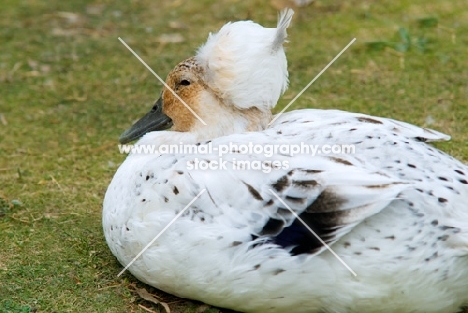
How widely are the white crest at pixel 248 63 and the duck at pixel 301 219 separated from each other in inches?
0.5

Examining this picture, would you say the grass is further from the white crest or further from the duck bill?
the white crest

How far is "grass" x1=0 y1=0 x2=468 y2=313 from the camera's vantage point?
4.61m

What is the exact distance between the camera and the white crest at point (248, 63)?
4.45 metres

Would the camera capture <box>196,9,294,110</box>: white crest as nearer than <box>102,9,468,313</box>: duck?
No

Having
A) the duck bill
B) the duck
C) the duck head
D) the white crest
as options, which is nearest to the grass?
the duck

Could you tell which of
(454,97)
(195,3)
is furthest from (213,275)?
(195,3)

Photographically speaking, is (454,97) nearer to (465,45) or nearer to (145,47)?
(465,45)

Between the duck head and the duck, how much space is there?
2 centimetres

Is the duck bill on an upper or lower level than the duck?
lower

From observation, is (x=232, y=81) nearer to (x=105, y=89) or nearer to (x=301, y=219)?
(x=301, y=219)

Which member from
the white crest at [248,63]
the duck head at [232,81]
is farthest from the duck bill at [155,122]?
the white crest at [248,63]

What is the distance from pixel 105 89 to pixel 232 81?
3.17 metres

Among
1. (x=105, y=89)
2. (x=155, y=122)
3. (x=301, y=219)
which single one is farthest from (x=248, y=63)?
(x=105, y=89)

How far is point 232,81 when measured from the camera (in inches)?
176
